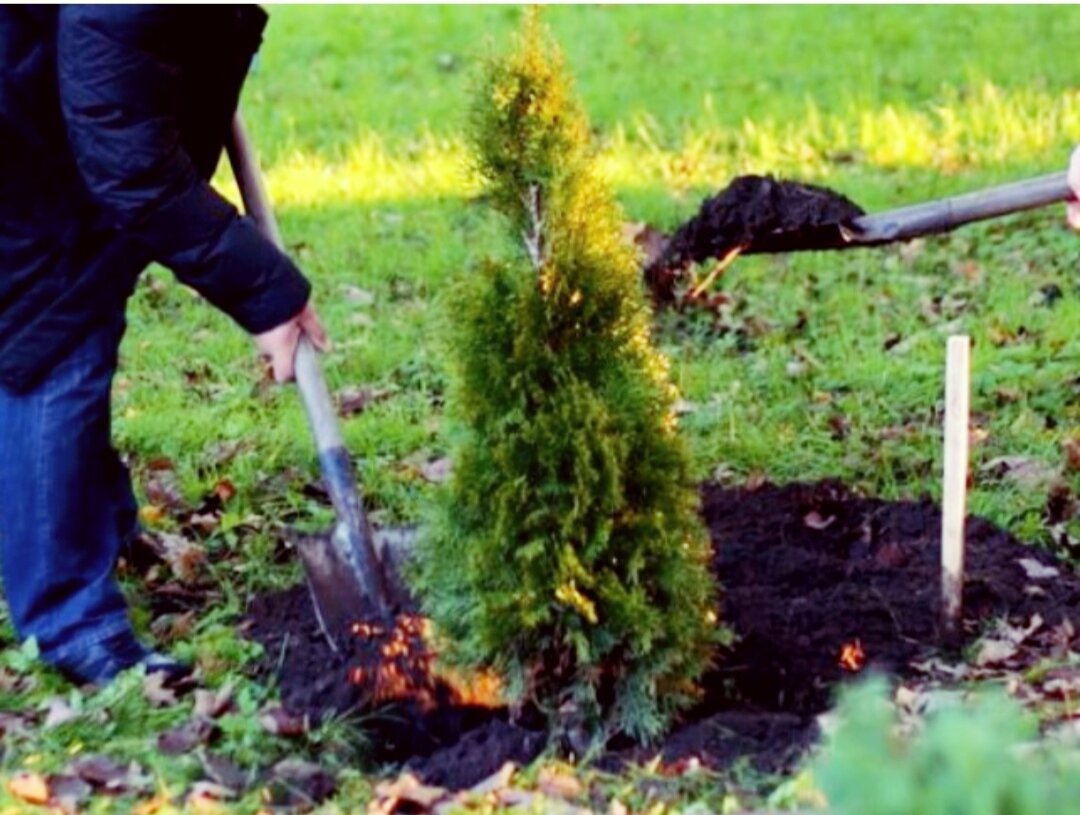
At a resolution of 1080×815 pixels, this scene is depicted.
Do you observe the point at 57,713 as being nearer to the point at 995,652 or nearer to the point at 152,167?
the point at 152,167

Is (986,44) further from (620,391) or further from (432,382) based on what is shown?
(620,391)

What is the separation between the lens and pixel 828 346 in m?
7.29

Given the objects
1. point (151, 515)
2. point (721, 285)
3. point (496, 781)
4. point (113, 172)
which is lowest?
point (721, 285)

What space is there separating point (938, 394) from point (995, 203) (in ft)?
6.40

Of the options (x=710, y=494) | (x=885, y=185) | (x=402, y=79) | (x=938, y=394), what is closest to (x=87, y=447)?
(x=710, y=494)

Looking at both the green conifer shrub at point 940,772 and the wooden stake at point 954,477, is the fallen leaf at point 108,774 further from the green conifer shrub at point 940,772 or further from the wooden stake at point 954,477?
the green conifer shrub at point 940,772

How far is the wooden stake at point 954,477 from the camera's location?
4285 millimetres

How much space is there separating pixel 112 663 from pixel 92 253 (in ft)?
3.16

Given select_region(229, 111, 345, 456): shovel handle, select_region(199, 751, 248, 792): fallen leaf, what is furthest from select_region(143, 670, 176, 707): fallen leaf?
select_region(229, 111, 345, 456): shovel handle

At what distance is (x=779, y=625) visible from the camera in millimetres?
4594

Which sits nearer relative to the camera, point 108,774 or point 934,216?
point 108,774

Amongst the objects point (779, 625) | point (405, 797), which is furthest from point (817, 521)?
point (405, 797)

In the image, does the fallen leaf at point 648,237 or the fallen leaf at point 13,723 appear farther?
the fallen leaf at point 648,237

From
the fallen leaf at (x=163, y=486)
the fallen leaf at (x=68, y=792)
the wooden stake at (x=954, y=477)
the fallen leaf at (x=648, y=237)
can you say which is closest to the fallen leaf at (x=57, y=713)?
the fallen leaf at (x=68, y=792)
